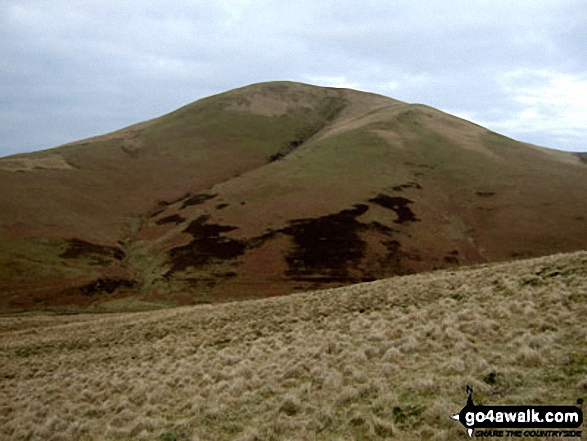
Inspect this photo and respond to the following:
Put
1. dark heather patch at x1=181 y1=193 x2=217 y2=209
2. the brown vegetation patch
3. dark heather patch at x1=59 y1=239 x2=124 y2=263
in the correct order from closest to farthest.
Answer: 1. dark heather patch at x1=59 y1=239 x2=124 y2=263
2. dark heather patch at x1=181 y1=193 x2=217 y2=209
3. the brown vegetation patch

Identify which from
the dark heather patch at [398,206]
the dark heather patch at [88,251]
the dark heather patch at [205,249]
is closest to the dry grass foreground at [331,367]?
the dark heather patch at [205,249]

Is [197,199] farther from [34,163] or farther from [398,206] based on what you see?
[34,163]

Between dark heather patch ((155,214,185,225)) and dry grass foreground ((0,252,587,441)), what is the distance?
51.9m

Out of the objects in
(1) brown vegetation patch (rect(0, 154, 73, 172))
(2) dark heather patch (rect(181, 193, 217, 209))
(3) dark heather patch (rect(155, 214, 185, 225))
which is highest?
(1) brown vegetation patch (rect(0, 154, 73, 172))

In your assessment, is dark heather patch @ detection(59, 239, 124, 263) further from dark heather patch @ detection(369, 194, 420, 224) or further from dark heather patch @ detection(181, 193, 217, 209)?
dark heather patch @ detection(369, 194, 420, 224)

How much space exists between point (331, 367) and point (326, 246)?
51590 millimetres

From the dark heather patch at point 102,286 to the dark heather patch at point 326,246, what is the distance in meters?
22.2

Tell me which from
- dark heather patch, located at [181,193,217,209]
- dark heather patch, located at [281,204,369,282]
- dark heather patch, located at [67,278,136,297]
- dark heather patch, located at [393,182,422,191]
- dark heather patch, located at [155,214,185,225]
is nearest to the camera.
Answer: dark heather patch, located at [67,278,136,297]

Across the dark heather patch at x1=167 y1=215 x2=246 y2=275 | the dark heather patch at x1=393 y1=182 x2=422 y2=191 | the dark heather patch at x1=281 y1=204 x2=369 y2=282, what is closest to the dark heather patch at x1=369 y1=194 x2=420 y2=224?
the dark heather patch at x1=393 y1=182 x2=422 y2=191

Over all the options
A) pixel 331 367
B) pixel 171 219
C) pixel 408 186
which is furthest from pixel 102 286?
pixel 408 186

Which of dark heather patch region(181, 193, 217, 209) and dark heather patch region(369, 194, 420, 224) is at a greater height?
dark heather patch region(181, 193, 217, 209)

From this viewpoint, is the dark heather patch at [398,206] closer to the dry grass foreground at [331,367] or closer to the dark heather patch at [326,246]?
the dark heather patch at [326,246]

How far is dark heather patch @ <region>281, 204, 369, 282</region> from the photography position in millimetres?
58375

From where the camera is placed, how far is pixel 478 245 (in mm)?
67188
